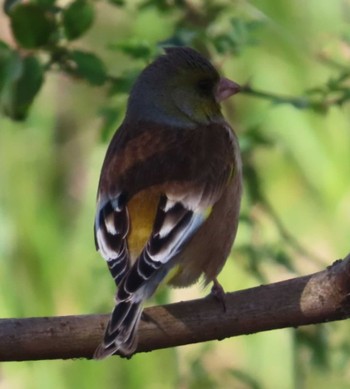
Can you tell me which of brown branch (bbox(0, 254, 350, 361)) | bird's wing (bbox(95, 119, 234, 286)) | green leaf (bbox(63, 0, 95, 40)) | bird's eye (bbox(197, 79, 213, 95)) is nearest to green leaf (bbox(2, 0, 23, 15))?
green leaf (bbox(63, 0, 95, 40))

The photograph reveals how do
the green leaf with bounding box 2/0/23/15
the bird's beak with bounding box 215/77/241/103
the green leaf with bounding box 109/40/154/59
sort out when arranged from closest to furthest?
the green leaf with bounding box 2/0/23/15 → the green leaf with bounding box 109/40/154/59 → the bird's beak with bounding box 215/77/241/103

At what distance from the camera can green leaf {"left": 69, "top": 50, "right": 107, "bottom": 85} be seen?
15.3 feet

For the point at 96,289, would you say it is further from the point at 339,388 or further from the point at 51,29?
the point at 339,388

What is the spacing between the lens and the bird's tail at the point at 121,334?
3.79 meters

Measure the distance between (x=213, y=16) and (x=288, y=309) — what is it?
1.58 m

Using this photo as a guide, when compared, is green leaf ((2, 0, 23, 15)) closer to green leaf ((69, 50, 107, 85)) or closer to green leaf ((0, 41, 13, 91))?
green leaf ((0, 41, 13, 91))

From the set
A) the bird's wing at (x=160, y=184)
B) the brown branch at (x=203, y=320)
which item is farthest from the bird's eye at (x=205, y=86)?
the brown branch at (x=203, y=320)

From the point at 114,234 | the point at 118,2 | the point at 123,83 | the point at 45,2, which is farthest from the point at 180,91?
the point at 114,234

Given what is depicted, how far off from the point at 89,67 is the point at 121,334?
3.94ft

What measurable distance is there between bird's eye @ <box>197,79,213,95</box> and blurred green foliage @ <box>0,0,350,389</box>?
0.10 meters

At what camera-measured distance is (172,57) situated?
5.02 m

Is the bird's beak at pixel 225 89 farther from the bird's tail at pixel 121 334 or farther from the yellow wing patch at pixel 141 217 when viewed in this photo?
the bird's tail at pixel 121 334

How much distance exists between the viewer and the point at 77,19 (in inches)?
182

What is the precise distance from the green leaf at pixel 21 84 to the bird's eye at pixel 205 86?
2.41 ft
